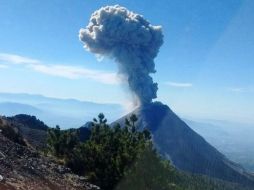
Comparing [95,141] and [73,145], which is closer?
[95,141]

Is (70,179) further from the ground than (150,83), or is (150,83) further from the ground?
(150,83)

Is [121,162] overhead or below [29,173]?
overhead

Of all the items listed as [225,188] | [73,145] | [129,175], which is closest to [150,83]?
[225,188]

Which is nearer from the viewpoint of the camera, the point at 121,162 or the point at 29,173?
the point at 29,173

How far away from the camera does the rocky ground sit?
2420 centimetres

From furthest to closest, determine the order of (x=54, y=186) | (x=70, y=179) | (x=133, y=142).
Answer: (x=133, y=142) < (x=70, y=179) < (x=54, y=186)

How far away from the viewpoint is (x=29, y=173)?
27.4 metres

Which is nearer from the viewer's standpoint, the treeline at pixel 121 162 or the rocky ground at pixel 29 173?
the rocky ground at pixel 29 173

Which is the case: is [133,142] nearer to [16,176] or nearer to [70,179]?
[70,179]

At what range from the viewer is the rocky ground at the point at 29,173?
24203mm

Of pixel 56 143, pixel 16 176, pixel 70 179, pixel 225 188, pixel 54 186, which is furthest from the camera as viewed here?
pixel 225 188

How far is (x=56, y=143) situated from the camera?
43.4 m

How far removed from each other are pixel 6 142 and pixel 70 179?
17.9ft

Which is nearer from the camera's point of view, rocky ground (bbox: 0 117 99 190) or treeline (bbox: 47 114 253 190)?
rocky ground (bbox: 0 117 99 190)
